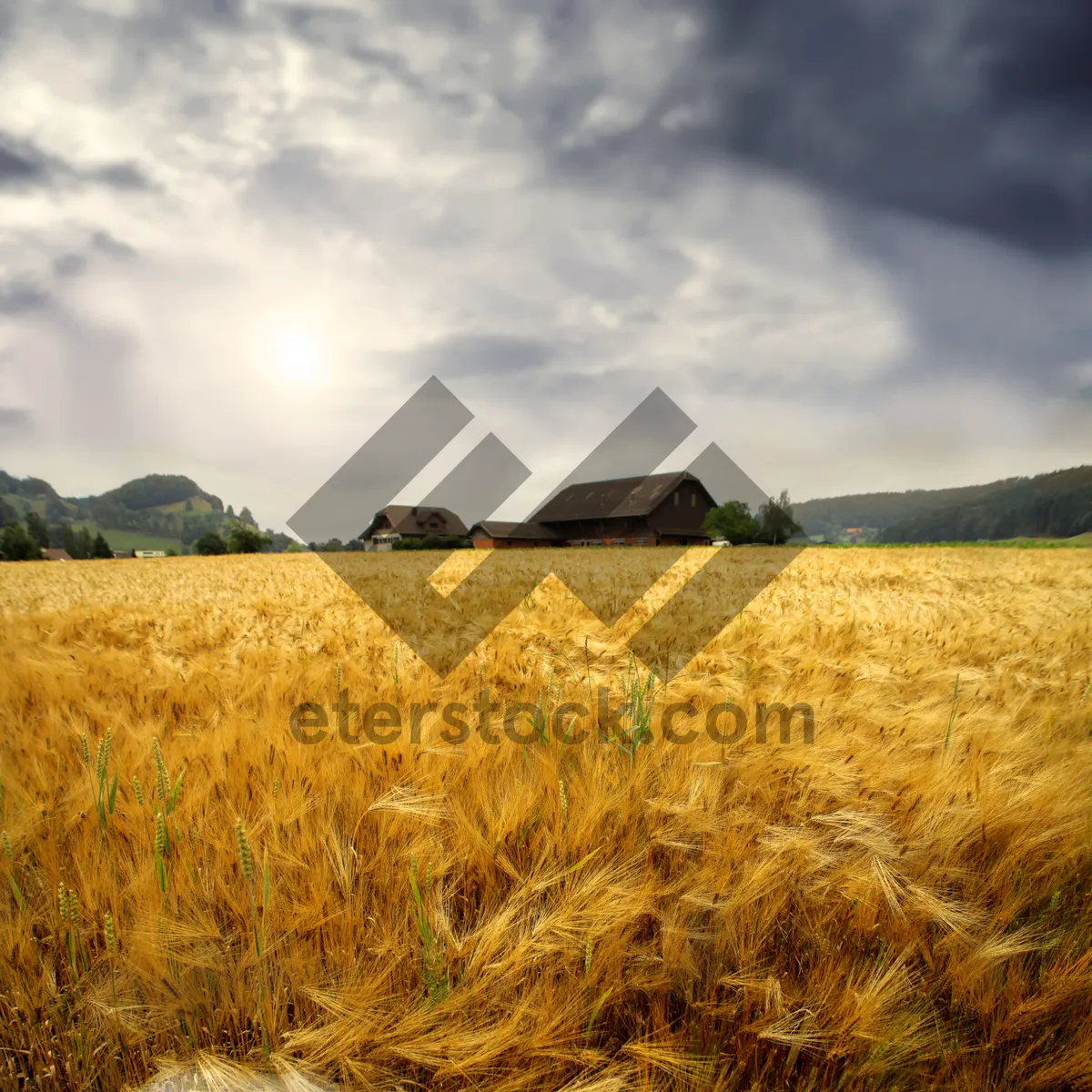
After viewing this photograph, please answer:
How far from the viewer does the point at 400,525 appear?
1997 inches

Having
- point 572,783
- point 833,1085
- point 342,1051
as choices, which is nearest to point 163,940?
point 342,1051

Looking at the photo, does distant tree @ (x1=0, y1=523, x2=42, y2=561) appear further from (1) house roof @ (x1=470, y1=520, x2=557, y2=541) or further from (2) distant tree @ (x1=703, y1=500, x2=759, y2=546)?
(2) distant tree @ (x1=703, y1=500, x2=759, y2=546)

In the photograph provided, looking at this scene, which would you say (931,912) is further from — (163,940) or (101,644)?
(101,644)

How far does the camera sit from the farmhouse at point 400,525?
5028cm

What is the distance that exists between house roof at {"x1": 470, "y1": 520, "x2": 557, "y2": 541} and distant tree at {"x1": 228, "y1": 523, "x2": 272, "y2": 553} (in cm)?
2048

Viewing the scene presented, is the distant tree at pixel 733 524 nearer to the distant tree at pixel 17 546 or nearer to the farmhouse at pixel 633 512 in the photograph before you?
the farmhouse at pixel 633 512

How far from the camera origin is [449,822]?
1.52 metres

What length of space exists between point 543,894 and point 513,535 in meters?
51.3

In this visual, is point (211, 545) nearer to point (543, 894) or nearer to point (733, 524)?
point (733, 524)

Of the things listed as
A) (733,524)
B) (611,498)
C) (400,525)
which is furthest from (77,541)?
(733,524)

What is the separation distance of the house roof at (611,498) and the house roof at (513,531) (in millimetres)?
1154

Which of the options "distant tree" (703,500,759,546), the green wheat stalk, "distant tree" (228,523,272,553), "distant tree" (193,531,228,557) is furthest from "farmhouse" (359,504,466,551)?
the green wheat stalk

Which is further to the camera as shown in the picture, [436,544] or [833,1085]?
[436,544]

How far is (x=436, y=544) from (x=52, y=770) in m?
38.0
